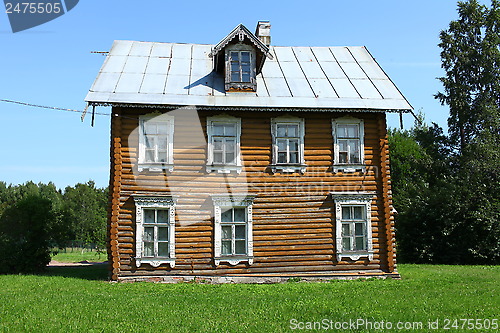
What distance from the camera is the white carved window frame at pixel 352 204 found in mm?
16766

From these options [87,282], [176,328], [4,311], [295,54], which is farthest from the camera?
[295,54]

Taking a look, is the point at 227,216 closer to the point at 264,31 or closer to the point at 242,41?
the point at 242,41

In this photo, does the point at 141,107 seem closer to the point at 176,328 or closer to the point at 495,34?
the point at 176,328

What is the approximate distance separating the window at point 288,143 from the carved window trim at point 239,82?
1.55 metres

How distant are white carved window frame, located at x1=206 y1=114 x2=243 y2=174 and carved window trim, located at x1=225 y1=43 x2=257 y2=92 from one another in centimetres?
119

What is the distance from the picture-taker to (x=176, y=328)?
359 inches

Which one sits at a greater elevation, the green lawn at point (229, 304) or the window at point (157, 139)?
the window at point (157, 139)

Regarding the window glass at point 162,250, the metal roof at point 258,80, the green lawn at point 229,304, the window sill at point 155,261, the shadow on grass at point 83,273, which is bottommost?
the shadow on grass at point 83,273

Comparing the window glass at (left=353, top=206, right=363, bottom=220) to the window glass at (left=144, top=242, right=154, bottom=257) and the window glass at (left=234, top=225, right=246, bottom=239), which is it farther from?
the window glass at (left=144, top=242, right=154, bottom=257)

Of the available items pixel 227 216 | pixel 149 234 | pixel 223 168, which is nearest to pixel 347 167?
pixel 223 168

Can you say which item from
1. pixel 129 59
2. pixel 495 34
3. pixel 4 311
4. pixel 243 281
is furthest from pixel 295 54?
pixel 495 34

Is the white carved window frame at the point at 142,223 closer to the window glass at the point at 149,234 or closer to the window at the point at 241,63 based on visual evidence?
the window glass at the point at 149,234

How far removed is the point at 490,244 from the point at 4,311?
2309cm

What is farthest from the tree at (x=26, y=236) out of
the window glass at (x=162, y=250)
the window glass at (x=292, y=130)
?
the window glass at (x=292, y=130)
